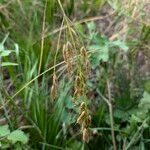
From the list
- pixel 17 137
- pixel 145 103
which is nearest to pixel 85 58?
pixel 17 137

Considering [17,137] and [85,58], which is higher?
[85,58]

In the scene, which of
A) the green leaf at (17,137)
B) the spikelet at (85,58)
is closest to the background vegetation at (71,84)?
the green leaf at (17,137)

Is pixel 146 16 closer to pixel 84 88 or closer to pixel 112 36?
pixel 112 36

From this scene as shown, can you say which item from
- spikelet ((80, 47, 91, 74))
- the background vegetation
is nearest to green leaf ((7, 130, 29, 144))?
the background vegetation

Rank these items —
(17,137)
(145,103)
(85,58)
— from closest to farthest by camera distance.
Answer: (85,58) < (17,137) < (145,103)

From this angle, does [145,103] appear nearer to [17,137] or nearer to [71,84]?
[71,84]

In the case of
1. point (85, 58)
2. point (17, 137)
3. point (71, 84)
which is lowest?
point (17, 137)

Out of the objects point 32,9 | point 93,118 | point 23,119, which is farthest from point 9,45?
point 93,118

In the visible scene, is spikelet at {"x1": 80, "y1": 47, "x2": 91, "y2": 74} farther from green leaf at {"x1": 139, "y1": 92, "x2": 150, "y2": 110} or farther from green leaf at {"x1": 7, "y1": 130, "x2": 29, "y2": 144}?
green leaf at {"x1": 139, "y1": 92, "x2": 150, "y2": 110}

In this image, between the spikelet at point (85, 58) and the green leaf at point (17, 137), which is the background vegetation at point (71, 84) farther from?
the spikelet at point (85, 58)
